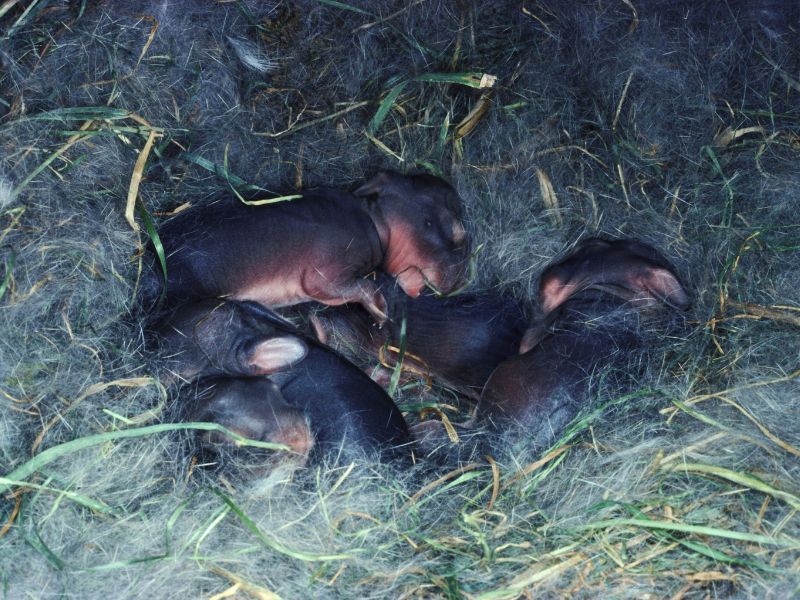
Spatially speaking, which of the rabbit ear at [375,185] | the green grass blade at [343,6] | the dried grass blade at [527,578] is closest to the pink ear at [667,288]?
the rabbit ear at [375,185]

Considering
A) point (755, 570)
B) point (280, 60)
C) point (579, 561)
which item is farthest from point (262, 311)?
point (755, 570)

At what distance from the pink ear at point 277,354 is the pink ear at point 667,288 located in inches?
45.2

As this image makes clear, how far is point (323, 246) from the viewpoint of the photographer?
3279 millimetres

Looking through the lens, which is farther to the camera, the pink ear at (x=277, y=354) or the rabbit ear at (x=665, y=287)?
the rabbit ear at (x=665, y=287)

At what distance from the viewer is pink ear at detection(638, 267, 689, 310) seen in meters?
3.04

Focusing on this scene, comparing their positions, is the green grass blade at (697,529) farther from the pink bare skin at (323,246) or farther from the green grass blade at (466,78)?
the green grass blade at (466,78)

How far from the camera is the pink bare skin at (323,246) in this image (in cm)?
308

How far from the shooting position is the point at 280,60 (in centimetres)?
331

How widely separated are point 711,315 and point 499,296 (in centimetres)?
77

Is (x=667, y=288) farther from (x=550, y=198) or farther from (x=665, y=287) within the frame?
(x=550, y=198)

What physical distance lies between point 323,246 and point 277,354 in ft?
1.99

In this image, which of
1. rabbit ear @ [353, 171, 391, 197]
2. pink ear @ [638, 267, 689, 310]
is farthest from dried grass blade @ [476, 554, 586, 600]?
rabbit ear @ [353, 171, 391, 197]

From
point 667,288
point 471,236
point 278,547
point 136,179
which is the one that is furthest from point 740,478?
point 136,179

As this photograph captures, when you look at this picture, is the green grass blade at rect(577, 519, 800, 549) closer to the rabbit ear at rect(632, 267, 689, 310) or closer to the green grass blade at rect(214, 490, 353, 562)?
the green grass blade at rect(214, 490, 353, 562)
